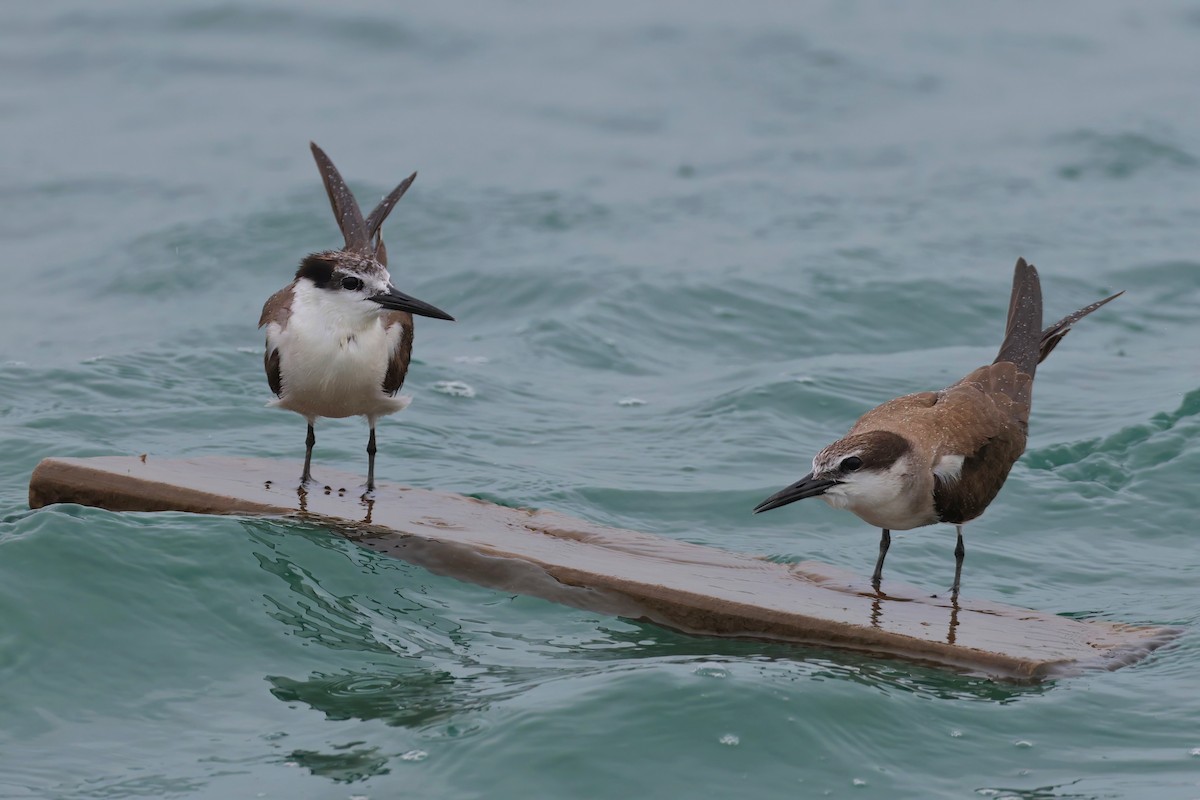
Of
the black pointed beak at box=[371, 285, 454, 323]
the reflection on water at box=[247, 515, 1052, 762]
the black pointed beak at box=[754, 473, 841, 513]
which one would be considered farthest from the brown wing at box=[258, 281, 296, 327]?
the black pointed beak at box=[754, 473, 841, 513]

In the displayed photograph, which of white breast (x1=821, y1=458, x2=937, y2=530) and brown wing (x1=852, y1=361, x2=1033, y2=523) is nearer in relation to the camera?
white breast (x1=821, y1=458, x2=937, y2=530)

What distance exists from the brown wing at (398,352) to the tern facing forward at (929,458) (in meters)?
2.48

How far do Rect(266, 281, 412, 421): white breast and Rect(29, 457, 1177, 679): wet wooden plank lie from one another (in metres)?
0.62

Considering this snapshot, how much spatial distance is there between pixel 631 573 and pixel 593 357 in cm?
723

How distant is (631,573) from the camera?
7.70 metres

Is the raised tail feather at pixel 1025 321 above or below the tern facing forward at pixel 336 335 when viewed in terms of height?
above

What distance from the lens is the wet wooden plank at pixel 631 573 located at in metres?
7.12

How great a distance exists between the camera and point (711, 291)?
54.3 feet

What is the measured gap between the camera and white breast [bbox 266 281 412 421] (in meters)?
8.46

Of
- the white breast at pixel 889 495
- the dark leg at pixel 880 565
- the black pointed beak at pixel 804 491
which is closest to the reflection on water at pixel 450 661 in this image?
the dark leg at pixel 880 565

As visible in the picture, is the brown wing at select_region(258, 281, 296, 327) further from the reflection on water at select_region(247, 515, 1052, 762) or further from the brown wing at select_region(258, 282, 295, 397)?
the reflection on water at select_region(247, 515, 1052, 762)

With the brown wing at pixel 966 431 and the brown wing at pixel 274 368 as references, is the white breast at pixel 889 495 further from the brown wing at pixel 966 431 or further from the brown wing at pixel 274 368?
the brown wing at pixel 274 368

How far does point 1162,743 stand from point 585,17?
22157 millimetres

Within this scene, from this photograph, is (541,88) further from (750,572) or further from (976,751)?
(976,751)
